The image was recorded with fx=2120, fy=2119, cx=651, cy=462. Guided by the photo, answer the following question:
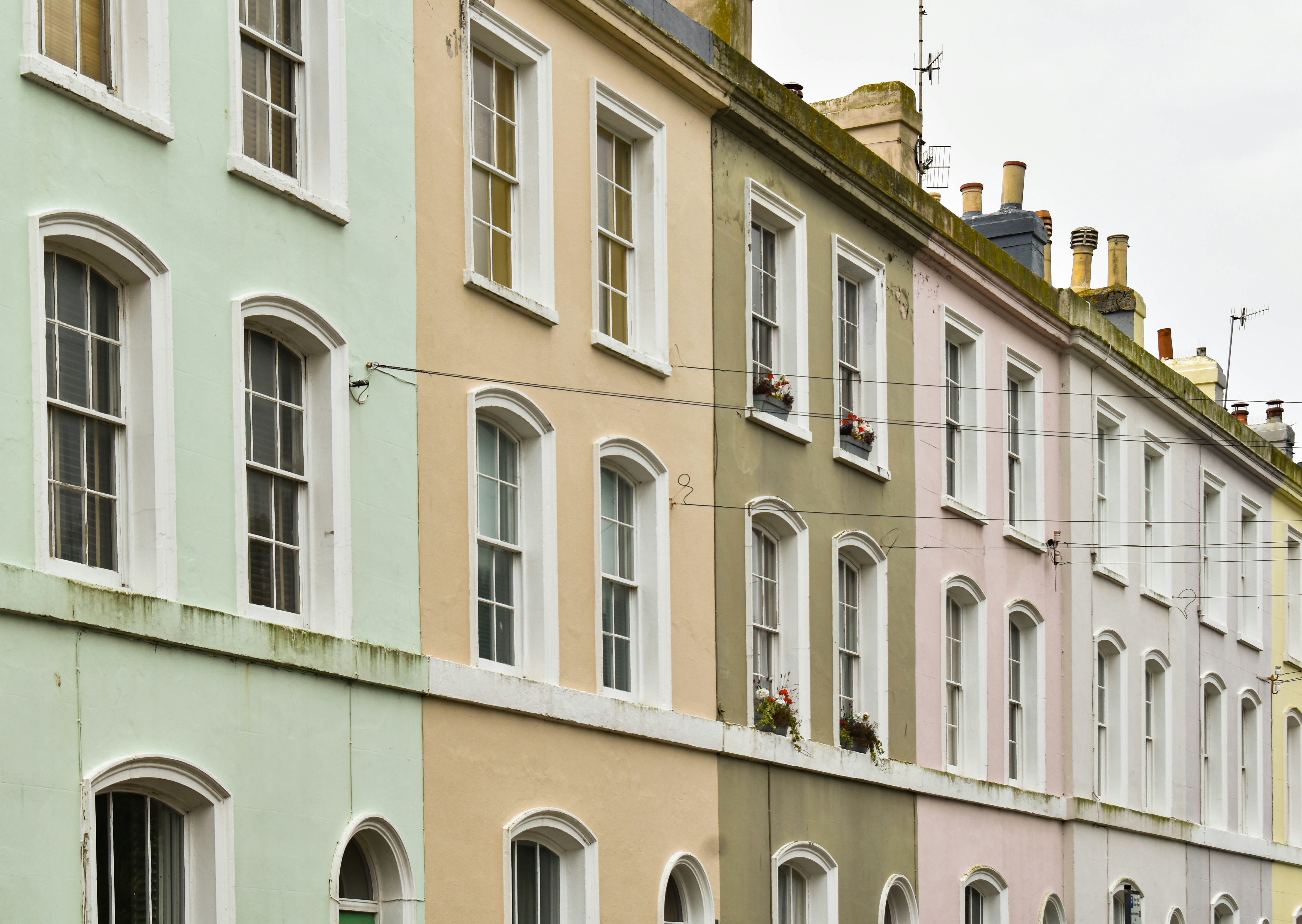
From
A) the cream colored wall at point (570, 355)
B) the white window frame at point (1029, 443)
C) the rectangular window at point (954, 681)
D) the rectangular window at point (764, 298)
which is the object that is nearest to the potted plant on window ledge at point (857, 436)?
the rectangular window at point (764, 298)

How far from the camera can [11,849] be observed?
39.6ft

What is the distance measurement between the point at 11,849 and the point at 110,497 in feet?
8.02

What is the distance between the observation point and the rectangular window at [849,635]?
75.6 ft

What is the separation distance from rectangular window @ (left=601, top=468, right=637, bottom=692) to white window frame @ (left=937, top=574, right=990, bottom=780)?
675 cm

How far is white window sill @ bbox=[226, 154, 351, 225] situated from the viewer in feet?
47.8

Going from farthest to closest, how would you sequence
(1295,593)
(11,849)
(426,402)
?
(1295,593) < (426,402) < (11,849)

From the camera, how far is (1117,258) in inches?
1380

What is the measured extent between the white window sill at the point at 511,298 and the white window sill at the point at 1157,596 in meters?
15.3

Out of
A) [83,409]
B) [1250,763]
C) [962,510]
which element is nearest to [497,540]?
[83,409]

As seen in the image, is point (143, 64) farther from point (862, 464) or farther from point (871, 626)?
point (871, 626)

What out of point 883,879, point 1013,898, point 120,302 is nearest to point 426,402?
point 120,302

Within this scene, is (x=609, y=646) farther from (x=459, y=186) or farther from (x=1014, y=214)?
(x=1014, y=214)

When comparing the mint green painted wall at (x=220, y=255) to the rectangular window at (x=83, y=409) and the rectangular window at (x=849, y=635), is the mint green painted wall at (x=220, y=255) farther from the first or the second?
the rectangular window at (x=849, y=635)

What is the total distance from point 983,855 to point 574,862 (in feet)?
29.3
